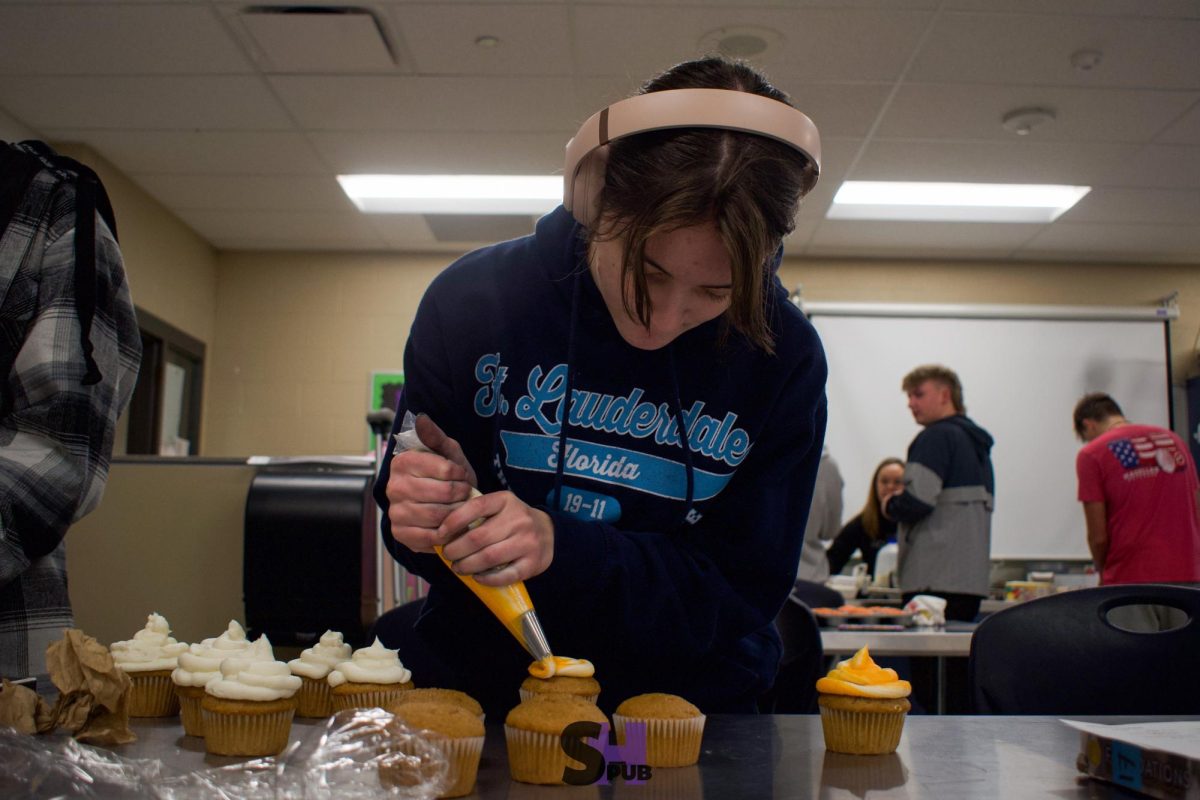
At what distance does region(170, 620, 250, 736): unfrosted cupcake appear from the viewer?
939mm

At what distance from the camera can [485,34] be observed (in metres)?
3.61

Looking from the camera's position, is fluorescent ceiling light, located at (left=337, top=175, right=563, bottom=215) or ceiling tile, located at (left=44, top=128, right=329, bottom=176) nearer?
ceiling tile, located at (left=44, top=128, right=329, bottom=176)

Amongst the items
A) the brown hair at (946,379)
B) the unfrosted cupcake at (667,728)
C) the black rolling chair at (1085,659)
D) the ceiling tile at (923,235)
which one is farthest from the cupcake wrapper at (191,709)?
the ceiling tile at (923,235)

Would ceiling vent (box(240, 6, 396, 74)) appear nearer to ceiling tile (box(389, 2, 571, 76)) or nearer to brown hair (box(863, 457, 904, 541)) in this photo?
ceiling tile (box(389, 2, 571, 76))

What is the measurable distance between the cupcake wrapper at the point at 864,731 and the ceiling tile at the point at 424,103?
3.41m

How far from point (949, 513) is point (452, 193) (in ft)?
9.60

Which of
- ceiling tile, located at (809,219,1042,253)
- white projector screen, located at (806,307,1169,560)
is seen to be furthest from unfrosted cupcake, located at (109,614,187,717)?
white projector screen, located at (806,307,1169,560)

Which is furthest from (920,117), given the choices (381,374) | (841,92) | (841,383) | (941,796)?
(941,796)

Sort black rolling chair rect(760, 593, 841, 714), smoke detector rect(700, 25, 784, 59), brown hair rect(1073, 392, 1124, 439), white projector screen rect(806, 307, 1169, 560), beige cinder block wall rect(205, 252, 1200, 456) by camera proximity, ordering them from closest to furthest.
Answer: black rolling chair rect(760, 593, 841, 714)
smoke detector rect(700, 25, 784, 59)
brown hair rect(1073, 392, 1124, 439)
white projector screen rect(806, 307, 1169, 560)
beige cinder block wall rect(205, 252, 1200, 456)

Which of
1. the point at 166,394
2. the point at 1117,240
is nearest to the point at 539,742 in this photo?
the point at 166,394

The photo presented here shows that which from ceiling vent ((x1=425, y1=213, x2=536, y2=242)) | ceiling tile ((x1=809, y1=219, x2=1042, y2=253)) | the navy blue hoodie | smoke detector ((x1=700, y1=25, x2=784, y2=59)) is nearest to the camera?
the navy blue hoodie

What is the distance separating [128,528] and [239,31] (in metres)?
1.90

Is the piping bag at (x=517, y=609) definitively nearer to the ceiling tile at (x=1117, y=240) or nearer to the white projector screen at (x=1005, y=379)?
the white projector screen at (x=1005, y=379)

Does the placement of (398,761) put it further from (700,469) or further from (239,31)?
(239,31)
